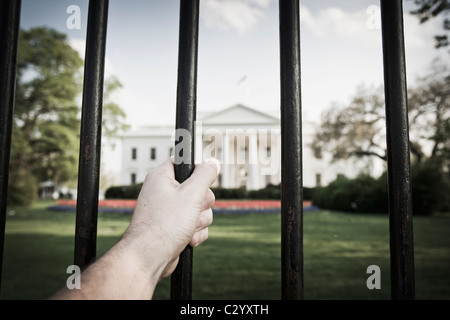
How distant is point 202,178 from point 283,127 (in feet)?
0.63

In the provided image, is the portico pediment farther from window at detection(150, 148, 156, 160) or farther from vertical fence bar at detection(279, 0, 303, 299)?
vertical fence bar at detection(279, 0, 303, 299)

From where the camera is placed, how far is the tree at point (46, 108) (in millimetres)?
16891

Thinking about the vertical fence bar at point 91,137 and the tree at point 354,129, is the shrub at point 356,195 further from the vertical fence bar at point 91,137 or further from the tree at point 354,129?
the vertical fence bar at point 91,137

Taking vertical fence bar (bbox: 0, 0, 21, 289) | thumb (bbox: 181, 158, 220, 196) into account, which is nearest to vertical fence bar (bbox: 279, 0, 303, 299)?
thumb (bbox: 181, 158, 220, 196)

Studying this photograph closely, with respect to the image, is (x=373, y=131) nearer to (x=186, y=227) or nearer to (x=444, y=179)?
(x=444, y=179)

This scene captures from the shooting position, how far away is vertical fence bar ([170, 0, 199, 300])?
24.4 inches

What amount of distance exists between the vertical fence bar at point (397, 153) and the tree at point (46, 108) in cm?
1839

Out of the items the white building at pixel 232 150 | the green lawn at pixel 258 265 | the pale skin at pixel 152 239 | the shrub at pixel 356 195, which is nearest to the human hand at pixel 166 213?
the pale skin at pixel 152 239

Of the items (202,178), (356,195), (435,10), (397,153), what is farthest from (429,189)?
(202,178)

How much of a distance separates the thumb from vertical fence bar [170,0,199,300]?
18 millimetres

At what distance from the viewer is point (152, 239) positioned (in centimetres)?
60

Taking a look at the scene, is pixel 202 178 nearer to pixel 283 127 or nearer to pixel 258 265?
pixel 283 127

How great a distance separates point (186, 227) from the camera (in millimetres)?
627
